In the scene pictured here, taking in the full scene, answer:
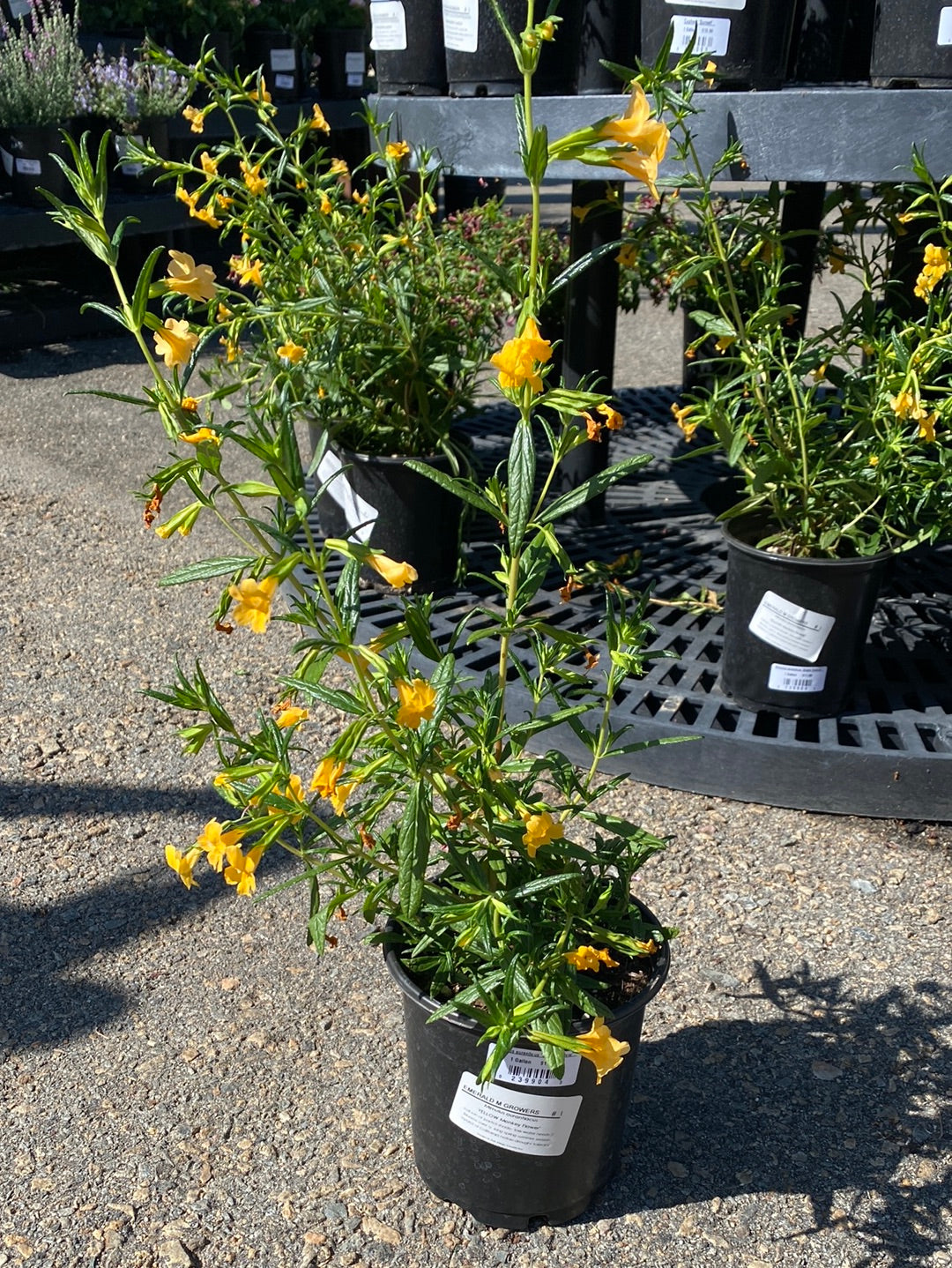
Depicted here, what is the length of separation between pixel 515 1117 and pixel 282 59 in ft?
22.3

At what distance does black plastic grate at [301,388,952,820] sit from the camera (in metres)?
2.42

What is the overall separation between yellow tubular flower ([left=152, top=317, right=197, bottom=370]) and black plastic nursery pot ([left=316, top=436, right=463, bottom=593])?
1563mm

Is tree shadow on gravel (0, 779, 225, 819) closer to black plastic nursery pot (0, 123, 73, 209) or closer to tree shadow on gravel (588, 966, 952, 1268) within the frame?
tree shadow on gravel (588, 966, 952, 1268)

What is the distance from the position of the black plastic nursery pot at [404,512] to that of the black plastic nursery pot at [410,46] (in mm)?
950

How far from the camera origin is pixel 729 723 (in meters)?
2.61

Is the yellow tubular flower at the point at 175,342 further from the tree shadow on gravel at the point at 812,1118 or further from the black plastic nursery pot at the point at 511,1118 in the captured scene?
the tree shadow on gravel at the point at 812,1118

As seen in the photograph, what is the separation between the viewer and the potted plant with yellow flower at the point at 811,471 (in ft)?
7.77

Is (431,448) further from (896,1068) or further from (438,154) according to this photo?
(896,1068)

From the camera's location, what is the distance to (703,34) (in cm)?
248

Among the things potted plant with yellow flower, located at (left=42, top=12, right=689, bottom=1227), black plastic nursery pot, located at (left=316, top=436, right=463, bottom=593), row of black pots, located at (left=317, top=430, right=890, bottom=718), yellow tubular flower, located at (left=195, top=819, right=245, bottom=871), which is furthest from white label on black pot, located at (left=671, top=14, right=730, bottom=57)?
yellow tubular flower, located at (left=195, top=819, right=245, bottom=871)

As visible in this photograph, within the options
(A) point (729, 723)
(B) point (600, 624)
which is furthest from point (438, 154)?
(A) point (729, 723)

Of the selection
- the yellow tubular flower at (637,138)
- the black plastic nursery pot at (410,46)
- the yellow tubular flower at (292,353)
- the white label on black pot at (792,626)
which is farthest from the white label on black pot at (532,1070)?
the black plastic nursery pot at (410,46)

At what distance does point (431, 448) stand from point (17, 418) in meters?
2.41

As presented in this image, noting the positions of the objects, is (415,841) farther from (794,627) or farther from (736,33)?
(736,33)
